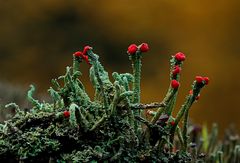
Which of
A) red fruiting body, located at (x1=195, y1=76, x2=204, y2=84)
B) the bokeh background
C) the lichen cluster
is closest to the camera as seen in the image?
the lichen cluster

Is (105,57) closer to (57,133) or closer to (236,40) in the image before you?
(236,40)

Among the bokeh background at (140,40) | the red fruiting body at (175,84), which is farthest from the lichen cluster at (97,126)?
the bokeh background at (140,40)

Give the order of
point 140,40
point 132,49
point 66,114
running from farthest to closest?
point 140,40
point 132,49
point 66,114

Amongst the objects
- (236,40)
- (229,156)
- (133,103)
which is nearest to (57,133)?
(133,103)

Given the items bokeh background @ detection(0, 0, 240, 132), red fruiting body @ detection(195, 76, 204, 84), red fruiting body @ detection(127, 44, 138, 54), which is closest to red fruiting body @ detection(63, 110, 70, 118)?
red fruiting body @ detection(127, 44, 138, 54)

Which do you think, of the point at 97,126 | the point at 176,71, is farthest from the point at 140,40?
the point at 97,126

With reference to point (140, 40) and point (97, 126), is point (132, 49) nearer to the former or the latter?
point (97, 126)

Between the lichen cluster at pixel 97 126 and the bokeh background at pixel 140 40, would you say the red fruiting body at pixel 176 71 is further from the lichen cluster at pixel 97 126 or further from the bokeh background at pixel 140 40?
the bokeh background at pixel 140 40

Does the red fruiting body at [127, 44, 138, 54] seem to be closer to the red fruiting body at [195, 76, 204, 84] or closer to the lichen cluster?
the lichen cluster
